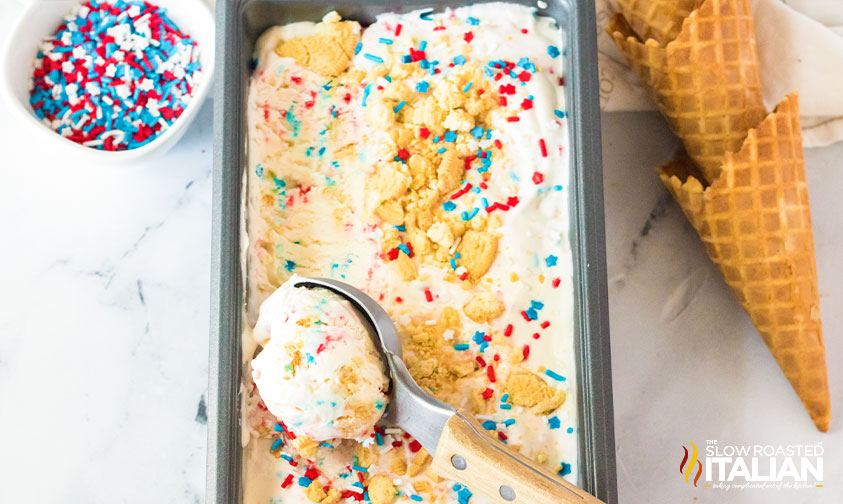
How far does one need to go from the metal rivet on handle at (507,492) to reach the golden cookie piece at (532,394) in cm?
24

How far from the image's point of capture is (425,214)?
5.39 ft

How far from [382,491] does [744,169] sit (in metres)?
1.03

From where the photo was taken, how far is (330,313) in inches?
58.9

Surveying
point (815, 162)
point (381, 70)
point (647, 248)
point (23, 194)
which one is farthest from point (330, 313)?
point (815, 162)

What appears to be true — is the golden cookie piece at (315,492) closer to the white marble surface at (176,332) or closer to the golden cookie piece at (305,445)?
the golden cookie piece at (305,445)

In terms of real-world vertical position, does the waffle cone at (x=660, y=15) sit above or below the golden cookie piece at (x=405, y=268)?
above

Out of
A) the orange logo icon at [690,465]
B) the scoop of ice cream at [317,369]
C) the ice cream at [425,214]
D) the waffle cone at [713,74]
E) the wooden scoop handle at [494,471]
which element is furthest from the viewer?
the orange logo icon at [690,465]

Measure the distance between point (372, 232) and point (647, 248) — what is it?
71 cm

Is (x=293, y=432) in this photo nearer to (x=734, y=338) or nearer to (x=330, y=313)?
(x=330, y=313)

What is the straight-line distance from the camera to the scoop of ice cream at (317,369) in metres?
1.45

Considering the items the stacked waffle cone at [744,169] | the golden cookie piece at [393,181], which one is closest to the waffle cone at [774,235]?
the stacked waffle cone at [744,169]

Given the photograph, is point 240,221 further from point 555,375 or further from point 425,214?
point 555,375

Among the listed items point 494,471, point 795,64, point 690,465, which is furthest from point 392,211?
point 795,64

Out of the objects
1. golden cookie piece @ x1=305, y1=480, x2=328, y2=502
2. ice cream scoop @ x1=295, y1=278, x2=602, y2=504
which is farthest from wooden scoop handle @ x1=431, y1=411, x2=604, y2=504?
golden cookie piece @ x1=305, y1=480, x2=328, y2=502
